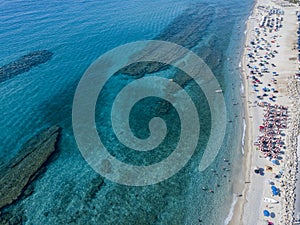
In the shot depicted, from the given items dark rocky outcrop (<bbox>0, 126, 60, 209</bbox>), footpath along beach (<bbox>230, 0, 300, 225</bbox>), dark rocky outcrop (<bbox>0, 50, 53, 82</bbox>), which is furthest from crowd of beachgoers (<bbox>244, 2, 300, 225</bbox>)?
dark rocky outcrop (<bbox>0, 50, 53, 82</bbox>)

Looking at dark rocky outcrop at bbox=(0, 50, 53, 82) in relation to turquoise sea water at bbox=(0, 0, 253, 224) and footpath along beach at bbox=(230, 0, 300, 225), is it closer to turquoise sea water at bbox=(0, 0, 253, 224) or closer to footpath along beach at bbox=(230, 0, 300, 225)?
turquoise sea water at bbox=(0, 0, 253, 224)

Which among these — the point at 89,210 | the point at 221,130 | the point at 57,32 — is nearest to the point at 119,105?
the point at 221,130

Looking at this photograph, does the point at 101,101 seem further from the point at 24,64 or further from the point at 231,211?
the point at 231,211

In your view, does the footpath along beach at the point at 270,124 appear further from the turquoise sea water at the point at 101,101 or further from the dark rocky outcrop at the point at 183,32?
the dark rocky outcrop at the point at 183,32

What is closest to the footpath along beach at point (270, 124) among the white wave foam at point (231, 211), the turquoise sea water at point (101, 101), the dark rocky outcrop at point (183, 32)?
the white wave foam at point (231, 211)

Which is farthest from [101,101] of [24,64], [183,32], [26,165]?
[183,32]
